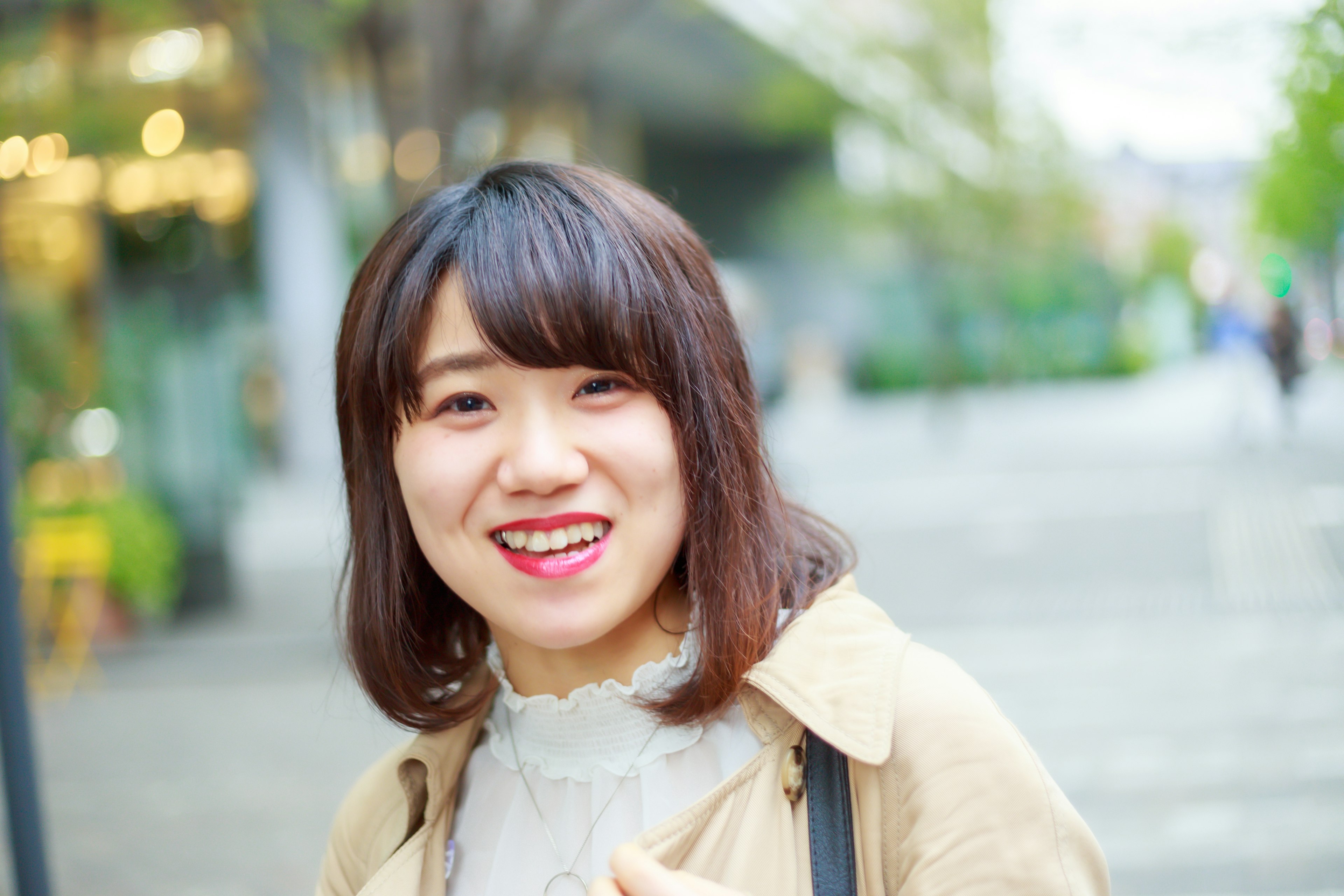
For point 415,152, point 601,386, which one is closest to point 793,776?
point 601,386

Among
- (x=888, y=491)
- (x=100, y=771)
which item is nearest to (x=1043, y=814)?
(x=100, y=771)

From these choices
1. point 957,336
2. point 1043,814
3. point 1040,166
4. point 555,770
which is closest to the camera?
point 1043,814

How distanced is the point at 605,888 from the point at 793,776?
0.24m

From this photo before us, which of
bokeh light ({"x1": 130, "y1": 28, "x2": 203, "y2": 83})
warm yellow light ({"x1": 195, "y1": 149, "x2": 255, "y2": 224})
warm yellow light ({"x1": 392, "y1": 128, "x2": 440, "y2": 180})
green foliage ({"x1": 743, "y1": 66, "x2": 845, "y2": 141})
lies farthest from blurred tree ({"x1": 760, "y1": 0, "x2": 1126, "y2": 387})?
warm yellow light ({"x1": 392, "y1": 128, "x2": 440, "y2": 180})

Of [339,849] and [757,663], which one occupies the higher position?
[757,663]

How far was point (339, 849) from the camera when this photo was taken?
5.29ft

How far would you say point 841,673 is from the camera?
1.26 m

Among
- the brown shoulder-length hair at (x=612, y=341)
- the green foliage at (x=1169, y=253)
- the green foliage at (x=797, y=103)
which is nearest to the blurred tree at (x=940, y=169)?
the green foliage at (x=797, y=103)

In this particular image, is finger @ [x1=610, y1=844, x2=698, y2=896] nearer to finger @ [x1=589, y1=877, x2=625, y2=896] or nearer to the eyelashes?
finger @ [x1=589, y1=877, x2=625, y2=896]

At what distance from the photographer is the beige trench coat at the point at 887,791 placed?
3.74 feet

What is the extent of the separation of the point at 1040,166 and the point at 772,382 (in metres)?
6.66

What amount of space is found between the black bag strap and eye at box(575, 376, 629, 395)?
1.50 feet

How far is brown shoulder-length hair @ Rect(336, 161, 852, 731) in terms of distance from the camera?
50.3 inches

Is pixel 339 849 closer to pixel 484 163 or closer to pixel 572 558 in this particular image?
pixel 572 558
